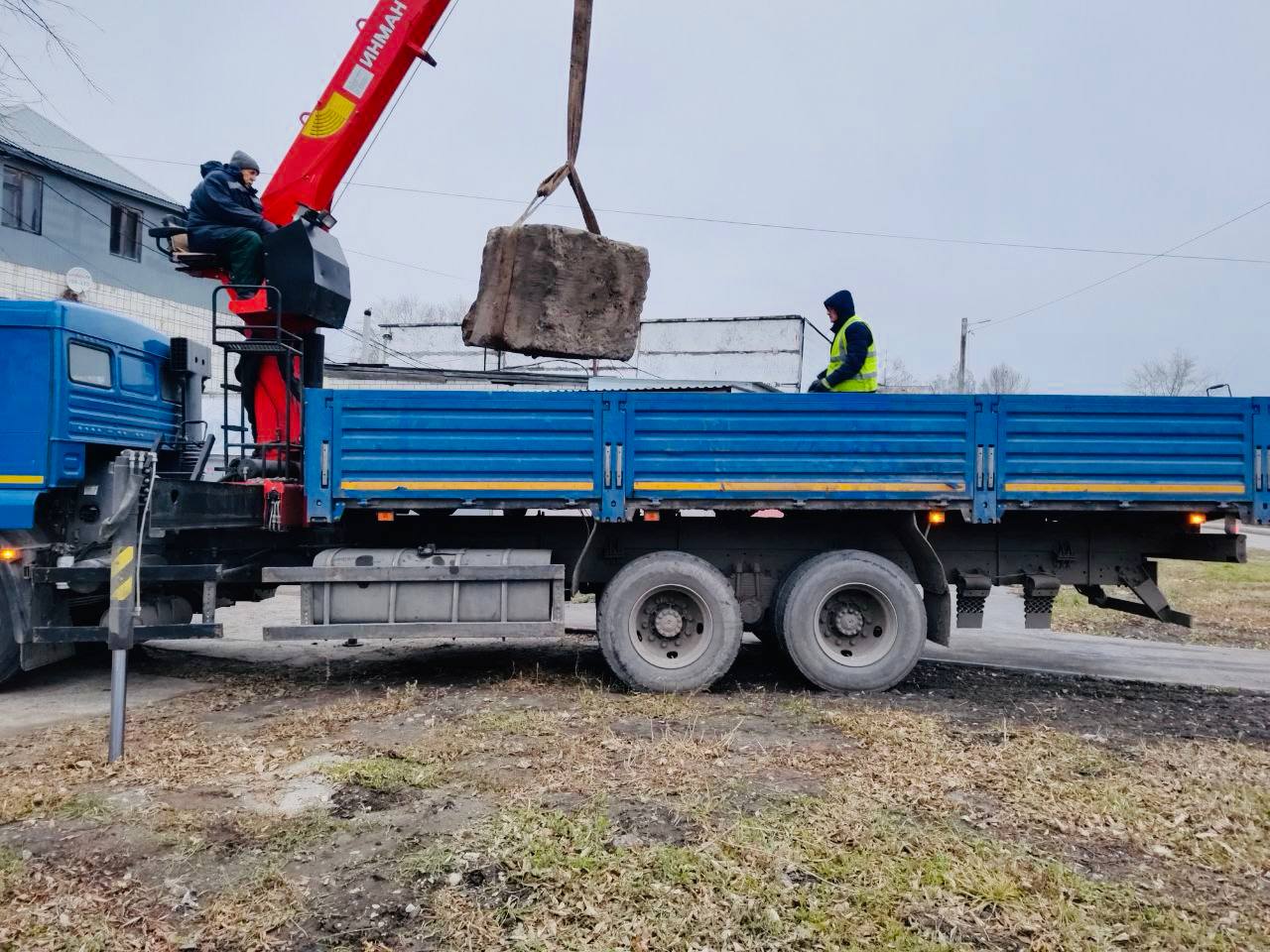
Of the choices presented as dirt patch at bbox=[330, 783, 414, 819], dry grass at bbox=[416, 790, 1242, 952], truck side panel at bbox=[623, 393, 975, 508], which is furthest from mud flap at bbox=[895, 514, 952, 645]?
dirt patch at bbox=[330, 783, 414, 819]

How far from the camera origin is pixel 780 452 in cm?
617

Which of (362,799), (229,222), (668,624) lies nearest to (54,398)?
(229,222)

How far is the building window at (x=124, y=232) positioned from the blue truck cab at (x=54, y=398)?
53.6 ft

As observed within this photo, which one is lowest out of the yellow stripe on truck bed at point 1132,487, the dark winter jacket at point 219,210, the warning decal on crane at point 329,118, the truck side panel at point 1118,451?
the yellow stripe on truck bed at point 1132,487

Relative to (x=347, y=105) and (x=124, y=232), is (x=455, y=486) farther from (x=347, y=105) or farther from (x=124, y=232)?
(x=124, y=232)

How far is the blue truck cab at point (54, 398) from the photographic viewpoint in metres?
6.03

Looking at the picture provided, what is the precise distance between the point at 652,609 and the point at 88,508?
4380 mm

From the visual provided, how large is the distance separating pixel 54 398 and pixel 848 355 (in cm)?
603

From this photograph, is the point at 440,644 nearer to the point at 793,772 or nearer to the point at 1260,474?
the point at 793,772

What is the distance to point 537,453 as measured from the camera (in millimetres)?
6129

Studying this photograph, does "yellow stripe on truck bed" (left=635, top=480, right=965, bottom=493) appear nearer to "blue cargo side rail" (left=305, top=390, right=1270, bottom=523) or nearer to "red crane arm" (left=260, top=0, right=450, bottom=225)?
"blue cargo side rail" (left=305, top=390, right=1270, bottom=523)

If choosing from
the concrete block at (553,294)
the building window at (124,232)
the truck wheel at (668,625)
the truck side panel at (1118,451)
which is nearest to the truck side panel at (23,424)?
the concrete block at (553,294)

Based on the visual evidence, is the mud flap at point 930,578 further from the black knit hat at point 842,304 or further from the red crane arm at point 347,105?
the red crane arm at point 347,105

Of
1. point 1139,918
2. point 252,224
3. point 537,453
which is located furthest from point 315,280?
point 1139,918
